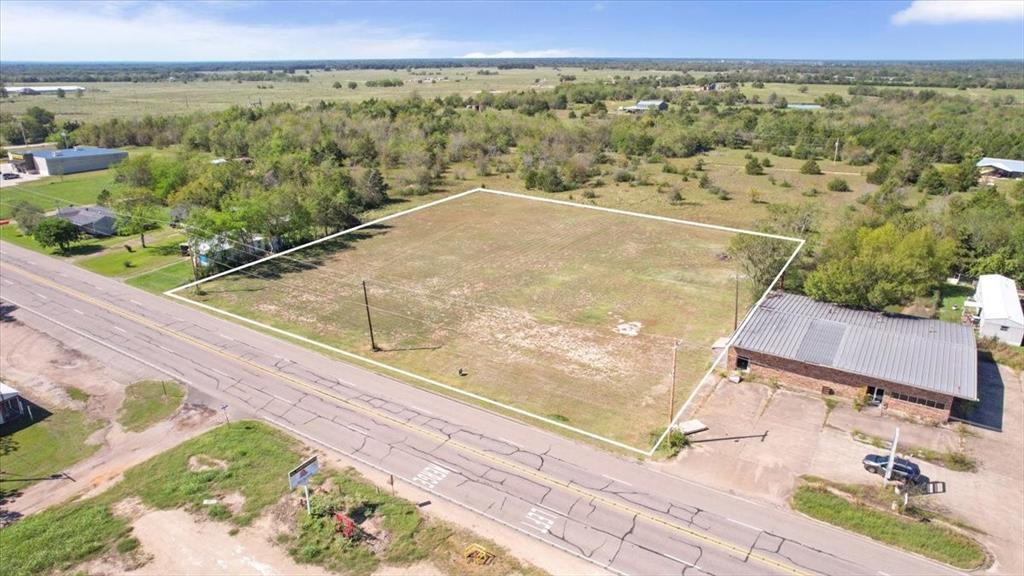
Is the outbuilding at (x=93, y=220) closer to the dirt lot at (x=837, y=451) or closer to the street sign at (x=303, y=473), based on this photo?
the street sign at (x=303, y=473)

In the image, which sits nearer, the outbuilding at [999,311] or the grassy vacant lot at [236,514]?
the grassy vacant lot at [236,514]

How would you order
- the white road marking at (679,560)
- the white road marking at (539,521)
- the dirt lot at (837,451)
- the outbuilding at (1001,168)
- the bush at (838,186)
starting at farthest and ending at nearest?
the outbuilding at (1001,168), the bush at (838,186), the dirt lot at (837,451), the white road marking at (539,521), the white road marking at (679,560)

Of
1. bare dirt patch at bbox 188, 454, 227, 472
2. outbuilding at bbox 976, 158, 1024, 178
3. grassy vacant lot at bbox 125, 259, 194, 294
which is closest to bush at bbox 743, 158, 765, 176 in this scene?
outbuilding at bbox 976, 158, 1024, 178

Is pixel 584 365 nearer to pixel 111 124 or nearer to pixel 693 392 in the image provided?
pixel 693 392

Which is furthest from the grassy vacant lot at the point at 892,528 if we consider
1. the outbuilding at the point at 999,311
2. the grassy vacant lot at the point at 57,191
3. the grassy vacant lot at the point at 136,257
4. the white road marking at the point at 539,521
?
the grassy vacant lot at the point at 57,191

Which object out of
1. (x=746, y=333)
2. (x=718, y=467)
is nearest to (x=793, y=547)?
(x=718, y=467)

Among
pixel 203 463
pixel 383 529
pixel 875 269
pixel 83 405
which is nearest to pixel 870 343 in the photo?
pixel 875 269
